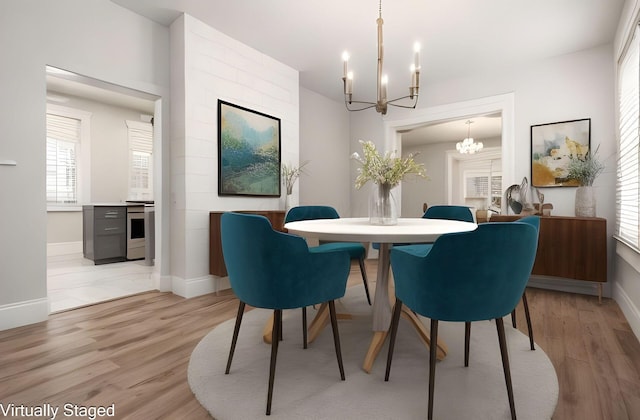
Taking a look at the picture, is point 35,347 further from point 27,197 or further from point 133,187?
point 133,187

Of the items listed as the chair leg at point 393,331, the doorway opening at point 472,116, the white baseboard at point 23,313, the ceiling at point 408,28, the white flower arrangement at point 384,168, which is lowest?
the white baseboard at point 23,313

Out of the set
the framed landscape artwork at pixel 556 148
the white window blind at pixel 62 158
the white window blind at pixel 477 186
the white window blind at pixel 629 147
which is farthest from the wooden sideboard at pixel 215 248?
the white window blind at pixel 477 186

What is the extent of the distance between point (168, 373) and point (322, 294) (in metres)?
0.90

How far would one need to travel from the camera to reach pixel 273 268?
1386 millimetres

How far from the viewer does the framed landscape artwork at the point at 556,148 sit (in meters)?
3.47

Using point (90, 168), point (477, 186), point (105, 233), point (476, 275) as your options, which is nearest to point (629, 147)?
point (476, 275)

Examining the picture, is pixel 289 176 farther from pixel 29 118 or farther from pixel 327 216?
pixel 29 118

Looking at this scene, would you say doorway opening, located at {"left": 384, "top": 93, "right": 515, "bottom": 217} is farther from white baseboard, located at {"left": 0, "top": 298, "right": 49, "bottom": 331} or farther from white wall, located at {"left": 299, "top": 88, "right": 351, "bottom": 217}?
white baseboard, located at {"left": 0, "top": 298, "right": 49, "bottom": 331}

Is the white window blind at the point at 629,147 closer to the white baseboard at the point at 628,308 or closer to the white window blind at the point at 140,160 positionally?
the white baseboard at the point at 628,308

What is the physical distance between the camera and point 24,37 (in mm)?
2342

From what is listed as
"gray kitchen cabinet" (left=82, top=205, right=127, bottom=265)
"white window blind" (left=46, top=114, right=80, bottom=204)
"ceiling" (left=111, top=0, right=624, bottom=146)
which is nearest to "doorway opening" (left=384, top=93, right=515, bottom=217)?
"ceiling" (left=111, top=0, right=624, bottom=146)

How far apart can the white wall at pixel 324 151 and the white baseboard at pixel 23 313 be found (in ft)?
10.1

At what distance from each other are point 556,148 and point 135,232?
5.67 metres

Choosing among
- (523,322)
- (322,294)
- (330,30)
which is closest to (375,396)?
(322,294)
